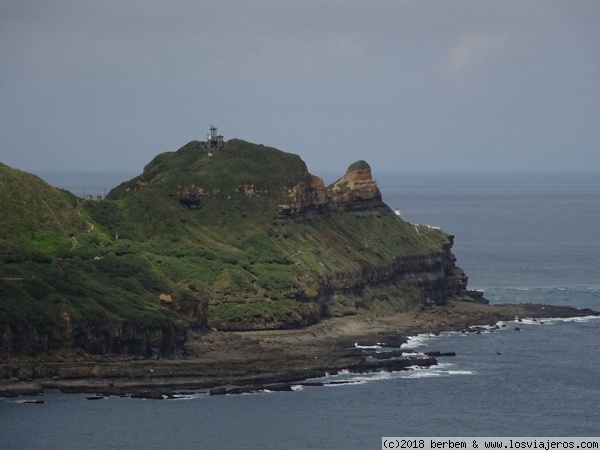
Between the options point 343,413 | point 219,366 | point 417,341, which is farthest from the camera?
point 417,341

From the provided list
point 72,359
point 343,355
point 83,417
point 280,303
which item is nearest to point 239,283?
point 280,303

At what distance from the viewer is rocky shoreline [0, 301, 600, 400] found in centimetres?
15162

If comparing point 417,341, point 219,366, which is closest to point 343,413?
point 219,366

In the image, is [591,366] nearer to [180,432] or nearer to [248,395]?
[248,395]

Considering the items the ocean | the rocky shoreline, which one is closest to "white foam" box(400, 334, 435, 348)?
the rocky shoreline

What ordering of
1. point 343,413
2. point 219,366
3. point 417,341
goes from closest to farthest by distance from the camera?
point 343,413 < point 219,366 < point 417,341

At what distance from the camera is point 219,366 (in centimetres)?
16200

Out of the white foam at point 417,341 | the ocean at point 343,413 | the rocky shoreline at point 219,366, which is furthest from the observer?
the white foam at point 417,341

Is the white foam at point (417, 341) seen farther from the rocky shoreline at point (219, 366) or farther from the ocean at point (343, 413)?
the ocean at point (343, 413)

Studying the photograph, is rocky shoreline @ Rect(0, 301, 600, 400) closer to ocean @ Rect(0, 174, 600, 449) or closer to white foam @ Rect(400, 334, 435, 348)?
white foam @ Rect(400, 334, 435, 348)

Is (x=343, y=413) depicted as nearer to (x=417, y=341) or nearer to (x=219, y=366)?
(x=219, y=366)

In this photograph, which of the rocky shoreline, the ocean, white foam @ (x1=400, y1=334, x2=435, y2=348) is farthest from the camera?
white foam @ (x1=400, y1=334, x2=435, y2=348)

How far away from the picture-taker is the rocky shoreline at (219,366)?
152 meters

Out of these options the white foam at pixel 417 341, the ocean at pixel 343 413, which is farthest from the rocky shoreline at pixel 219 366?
the ocean at pixel 343 413
